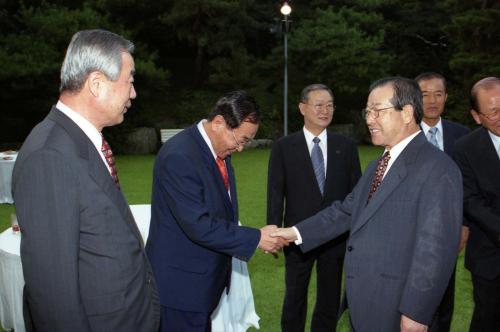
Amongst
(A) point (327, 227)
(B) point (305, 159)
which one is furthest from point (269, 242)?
(B) point (305, 159)

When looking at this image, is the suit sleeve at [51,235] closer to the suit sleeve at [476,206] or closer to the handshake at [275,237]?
the handshake at [275,237]

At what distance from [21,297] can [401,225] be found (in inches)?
112

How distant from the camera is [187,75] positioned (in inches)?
1179

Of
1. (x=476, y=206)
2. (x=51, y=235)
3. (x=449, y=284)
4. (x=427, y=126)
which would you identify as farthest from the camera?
(x=427, y=126)

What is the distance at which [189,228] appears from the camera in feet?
8.95

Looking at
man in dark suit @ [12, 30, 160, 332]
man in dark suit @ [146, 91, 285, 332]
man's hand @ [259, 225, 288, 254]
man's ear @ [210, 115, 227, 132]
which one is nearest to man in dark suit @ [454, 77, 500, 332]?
man's hand @ [259, 225, 288, 254]

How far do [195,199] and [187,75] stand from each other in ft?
91.8

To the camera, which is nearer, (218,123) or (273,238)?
(218,123)

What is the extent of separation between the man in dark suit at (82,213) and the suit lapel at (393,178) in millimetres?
1128

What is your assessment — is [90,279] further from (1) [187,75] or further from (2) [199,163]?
(1) [187,75]

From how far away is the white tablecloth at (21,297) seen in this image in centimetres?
373

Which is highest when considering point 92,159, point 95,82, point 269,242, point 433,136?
point 95,82

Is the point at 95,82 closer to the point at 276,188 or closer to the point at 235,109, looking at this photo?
the point at 235,109

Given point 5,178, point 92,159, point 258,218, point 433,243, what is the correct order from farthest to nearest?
point 5,178
point 258,218
point 433,243
point 92,159
